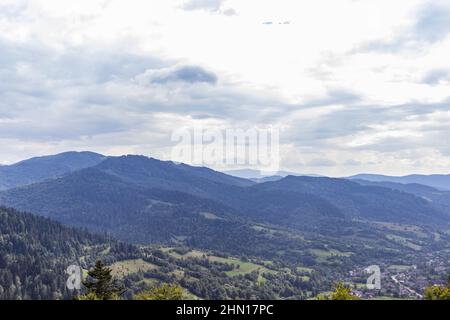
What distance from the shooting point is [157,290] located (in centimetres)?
8369
